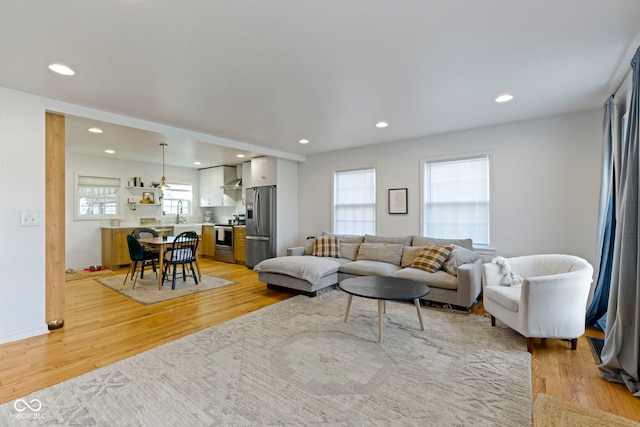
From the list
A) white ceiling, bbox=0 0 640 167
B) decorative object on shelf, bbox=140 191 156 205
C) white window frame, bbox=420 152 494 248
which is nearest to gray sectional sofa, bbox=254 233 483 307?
white window frame, bbox=420 152 494 248

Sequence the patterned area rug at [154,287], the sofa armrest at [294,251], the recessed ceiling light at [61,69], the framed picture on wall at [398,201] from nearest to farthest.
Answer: the recessed ceiling light at [61,69] → the patterned area rug at [154,287] → the framed picture on wall at [398,201] → the sofa armrest at [294,251]

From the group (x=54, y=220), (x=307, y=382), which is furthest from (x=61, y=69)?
(x=307, y=382)

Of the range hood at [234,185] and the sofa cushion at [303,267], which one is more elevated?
the range hood at [234,185]

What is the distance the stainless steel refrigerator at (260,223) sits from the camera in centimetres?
630

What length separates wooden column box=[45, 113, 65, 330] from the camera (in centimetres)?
327

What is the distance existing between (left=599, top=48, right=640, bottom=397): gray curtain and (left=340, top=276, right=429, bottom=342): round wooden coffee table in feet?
4.67

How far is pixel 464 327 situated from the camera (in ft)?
10.8

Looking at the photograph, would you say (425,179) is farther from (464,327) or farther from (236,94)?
(236,94)

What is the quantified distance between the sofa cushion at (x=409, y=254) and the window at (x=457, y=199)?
0.54 meters

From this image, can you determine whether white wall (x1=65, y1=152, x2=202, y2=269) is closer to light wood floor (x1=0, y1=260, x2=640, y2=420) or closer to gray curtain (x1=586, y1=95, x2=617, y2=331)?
light wood floor (x1=0, y1=260, x2=640, y2=420)

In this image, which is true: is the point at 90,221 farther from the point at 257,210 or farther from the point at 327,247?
the point at 327,247

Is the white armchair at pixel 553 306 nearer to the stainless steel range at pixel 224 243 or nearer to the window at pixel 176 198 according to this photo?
the stainless steel range at pixel 224 243

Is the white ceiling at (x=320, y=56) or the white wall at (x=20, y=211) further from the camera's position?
the white wall at (x=20, y=211)

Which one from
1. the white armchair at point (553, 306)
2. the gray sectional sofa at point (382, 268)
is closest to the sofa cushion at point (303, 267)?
the gray sectional sofa at point (382, 268)
